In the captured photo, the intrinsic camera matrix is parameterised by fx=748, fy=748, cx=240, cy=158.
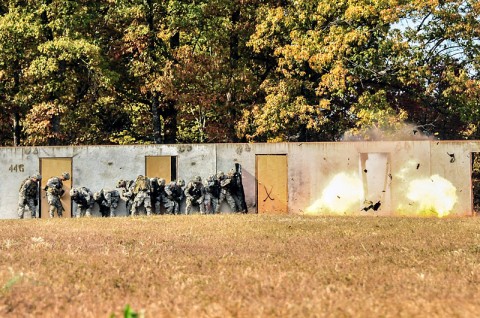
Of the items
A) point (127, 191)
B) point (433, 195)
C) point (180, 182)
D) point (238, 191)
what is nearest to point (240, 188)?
point (238, 191)

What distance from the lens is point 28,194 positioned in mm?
27812

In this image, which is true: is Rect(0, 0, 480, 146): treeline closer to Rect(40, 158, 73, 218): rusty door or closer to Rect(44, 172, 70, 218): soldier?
Rect(40, 158, 73, 218): rusty door

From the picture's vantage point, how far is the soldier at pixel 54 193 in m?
27.1

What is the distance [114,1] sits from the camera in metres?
35.9

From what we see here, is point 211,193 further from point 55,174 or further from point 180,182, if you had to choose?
point 55,174

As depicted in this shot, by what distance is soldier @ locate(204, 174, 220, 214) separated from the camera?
27594mm

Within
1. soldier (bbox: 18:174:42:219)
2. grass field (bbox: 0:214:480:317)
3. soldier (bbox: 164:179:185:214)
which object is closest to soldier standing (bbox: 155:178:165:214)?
soldier (bbox: 164:179:185:214)

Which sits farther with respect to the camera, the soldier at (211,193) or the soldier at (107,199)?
the soldier at (107,199)

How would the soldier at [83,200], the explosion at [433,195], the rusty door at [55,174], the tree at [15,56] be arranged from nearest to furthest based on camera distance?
1. the explosion at [433,195]
2. the soldier at [83,200]
3. the rusty door at [55,174]
4. the tree at [15,56]

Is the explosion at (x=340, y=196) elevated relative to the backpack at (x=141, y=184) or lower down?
lower down

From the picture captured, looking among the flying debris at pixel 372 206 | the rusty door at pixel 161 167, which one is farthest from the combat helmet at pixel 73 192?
the flying debris at pixel 372 206

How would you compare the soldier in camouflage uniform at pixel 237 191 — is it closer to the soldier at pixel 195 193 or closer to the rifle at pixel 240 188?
the rifle at pixel 240 188

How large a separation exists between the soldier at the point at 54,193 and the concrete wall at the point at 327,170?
147 cm

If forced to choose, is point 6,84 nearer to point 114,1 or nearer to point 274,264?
point 114,1
